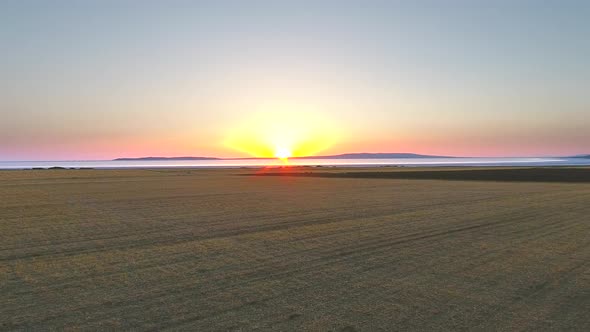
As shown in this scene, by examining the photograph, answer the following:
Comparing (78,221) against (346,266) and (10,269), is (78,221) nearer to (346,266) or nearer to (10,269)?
(10,269)

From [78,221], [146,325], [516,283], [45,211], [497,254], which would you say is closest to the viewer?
[146,325]

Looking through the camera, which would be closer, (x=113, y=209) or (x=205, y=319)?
(x=205, y=319)

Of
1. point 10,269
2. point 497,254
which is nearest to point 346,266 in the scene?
point 497,254

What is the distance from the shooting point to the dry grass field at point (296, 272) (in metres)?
5.00

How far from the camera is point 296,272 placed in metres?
6.91

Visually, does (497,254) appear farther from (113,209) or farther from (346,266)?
(113,209)

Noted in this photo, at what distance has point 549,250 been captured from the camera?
8445 mm

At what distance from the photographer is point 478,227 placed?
1113 centimetres

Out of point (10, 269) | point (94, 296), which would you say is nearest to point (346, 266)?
point (94, 296)

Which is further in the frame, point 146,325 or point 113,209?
point 113,209

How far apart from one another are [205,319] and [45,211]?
1193cm

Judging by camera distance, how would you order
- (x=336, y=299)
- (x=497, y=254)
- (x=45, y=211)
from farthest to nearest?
(x=45, y=211) → (x=497, y=254) → (x=336, y=299)

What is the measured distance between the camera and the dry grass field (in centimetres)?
500

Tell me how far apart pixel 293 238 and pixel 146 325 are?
5186mm
